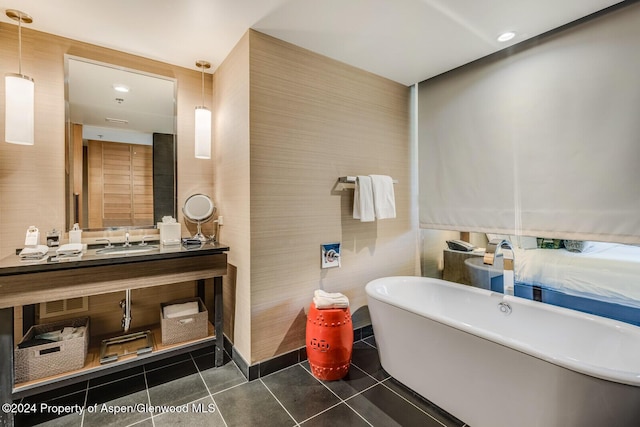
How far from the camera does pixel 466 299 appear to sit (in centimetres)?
231

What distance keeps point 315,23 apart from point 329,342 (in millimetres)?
2169

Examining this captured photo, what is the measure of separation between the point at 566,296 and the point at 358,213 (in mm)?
1600

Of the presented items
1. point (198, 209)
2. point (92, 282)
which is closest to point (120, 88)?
point (198, 209)

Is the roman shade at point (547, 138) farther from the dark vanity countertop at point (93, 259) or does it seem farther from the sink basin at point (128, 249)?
the sink basin at point (128, 249)

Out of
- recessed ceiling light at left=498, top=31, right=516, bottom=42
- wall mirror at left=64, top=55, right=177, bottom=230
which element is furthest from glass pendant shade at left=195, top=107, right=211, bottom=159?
recessed ceiling light at left=498, top=31, right=516, bottom=42

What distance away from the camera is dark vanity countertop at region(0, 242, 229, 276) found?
154cm

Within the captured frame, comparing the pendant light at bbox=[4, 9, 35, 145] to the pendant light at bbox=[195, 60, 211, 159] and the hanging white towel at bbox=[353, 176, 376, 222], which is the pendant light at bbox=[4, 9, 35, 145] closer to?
the pendant light at bbox=[195, 60, 211, 159]

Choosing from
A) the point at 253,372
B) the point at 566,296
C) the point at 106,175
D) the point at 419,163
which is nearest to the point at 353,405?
the point at 253,372

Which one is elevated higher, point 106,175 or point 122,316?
point 106,175

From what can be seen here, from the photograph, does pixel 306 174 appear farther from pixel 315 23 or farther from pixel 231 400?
pixel 231 400

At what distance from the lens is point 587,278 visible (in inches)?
77.6

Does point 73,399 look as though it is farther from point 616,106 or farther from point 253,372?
point 616,106

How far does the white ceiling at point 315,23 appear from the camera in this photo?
5.70ft

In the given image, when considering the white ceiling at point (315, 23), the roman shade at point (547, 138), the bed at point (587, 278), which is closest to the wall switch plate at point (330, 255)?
the roman shade at point (547, 138)
